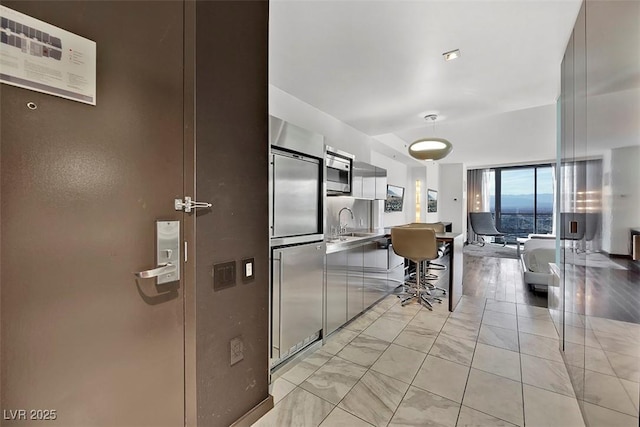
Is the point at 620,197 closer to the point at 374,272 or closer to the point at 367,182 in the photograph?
the point at 374,272

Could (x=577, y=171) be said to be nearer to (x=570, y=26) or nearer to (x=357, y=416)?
(x=570, y=26)

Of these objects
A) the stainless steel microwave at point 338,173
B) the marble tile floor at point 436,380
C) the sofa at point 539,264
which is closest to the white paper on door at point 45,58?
the marble tile floor at point 436,380

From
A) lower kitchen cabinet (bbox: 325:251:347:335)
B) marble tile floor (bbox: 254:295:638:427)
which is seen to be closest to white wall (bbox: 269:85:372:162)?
lower kitchen cabinet (bbox: 325:251:347:335)

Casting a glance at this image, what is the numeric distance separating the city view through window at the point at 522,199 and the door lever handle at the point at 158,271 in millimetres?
10969

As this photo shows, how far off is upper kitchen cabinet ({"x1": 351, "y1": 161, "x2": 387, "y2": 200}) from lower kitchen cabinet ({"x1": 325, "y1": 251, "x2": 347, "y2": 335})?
1.18 meters

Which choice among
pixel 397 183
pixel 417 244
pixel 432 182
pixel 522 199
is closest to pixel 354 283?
pixel 417 244

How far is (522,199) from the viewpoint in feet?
32.4

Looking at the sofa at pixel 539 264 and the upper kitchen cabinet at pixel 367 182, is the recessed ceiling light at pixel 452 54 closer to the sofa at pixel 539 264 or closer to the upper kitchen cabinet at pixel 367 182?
the upper kitchen cabinet at pixel 367 182

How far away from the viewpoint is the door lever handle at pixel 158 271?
44.6 inches

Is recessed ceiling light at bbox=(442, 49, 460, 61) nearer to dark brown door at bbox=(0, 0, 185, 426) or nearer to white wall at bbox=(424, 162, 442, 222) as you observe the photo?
dark brown door at bbox=(0, 0, 185, 426)

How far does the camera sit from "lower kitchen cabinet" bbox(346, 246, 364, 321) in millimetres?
3014

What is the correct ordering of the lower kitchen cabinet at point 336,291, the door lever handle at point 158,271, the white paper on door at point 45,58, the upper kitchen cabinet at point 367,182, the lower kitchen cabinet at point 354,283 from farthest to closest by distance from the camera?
the upper kitchen cabinet at point 367,182
the lower kitchen cabinet at point 354,283
the lower kitchen cabinet at point 336,291
the door lever handle at point 158,271
the white paper on door at point 45,58

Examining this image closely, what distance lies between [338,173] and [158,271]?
267 centimetres

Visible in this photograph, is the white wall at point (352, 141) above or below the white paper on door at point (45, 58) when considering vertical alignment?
above
